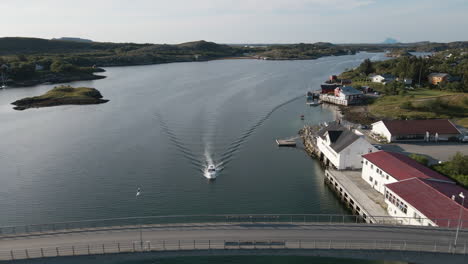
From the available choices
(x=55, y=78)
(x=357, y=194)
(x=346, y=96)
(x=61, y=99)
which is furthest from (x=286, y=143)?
(x=55, y=78)

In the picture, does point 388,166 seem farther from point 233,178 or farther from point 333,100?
point 333,100

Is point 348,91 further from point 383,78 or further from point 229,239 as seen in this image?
point 229,239

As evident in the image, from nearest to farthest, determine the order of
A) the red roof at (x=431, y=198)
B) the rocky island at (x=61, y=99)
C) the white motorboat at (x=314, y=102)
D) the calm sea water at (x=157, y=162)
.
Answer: the red roof at (x=431, y=198) → the calm sea water at (x=157, y=162) → the white motorboat at (x=314, y=102) → the rocky island at (x=61, y=99)

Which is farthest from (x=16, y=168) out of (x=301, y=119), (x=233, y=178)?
(x=301, y=119)

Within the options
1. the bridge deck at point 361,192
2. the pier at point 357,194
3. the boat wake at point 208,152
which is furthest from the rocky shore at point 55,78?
the bridge deck at point 361,192

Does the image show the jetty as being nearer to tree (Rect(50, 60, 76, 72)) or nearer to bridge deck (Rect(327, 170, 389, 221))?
bridge deck (Rect(327, 170, 389, 221))

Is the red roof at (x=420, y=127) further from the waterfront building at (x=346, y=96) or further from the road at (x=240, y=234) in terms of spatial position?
the waterfront building at (x=346, y=96)
